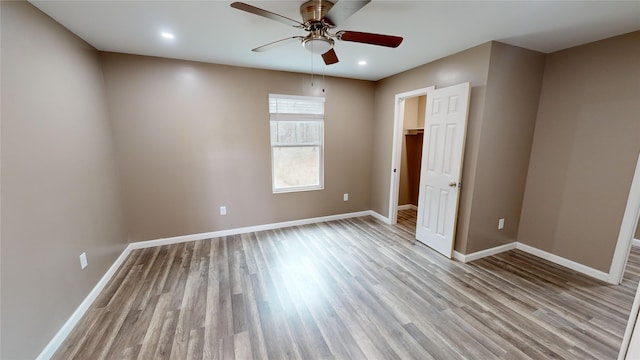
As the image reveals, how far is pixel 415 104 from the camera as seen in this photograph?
15.4ft

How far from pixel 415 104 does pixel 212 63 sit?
3593mm

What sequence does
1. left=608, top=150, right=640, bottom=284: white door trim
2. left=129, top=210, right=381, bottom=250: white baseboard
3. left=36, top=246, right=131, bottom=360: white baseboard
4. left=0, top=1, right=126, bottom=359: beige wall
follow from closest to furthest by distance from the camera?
left=0, top=1, right=126, bottom=359: beige wall, left=36, top=246, right=131, bottom=360: white baseboard, left=608, top=150, right=640, bottom=284: white door trim, left=129, top=210, right=381, bottom=250: white baseboard

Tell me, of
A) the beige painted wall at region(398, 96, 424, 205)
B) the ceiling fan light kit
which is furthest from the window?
the ceiling fan light kit

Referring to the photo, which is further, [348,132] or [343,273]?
[348,132]

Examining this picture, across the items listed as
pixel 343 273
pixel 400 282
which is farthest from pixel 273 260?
pixel 400 282

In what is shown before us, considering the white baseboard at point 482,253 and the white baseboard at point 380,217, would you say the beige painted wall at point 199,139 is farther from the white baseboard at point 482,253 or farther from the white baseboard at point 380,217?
the white baseboard at point 482,253

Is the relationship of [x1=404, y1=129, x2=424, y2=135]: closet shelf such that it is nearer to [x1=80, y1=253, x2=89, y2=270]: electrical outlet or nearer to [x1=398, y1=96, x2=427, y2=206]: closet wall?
[x1=398, y1=96, x2=427, y2=206]: closet wall

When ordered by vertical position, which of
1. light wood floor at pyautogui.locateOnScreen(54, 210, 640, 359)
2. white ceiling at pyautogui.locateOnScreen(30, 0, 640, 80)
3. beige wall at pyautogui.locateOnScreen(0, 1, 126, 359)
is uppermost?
white ceiling at pyautogui.locateOnScreen(30, 0, 640, 80)

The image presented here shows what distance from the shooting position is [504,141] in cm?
282

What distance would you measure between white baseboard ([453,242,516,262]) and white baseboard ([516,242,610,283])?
0.14 metres

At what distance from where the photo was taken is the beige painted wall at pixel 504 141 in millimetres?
2639

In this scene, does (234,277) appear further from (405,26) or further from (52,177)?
(405,26)

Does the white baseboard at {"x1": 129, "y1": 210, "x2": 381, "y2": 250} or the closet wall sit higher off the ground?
the closet wall

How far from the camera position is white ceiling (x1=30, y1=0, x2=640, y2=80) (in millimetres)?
1818
